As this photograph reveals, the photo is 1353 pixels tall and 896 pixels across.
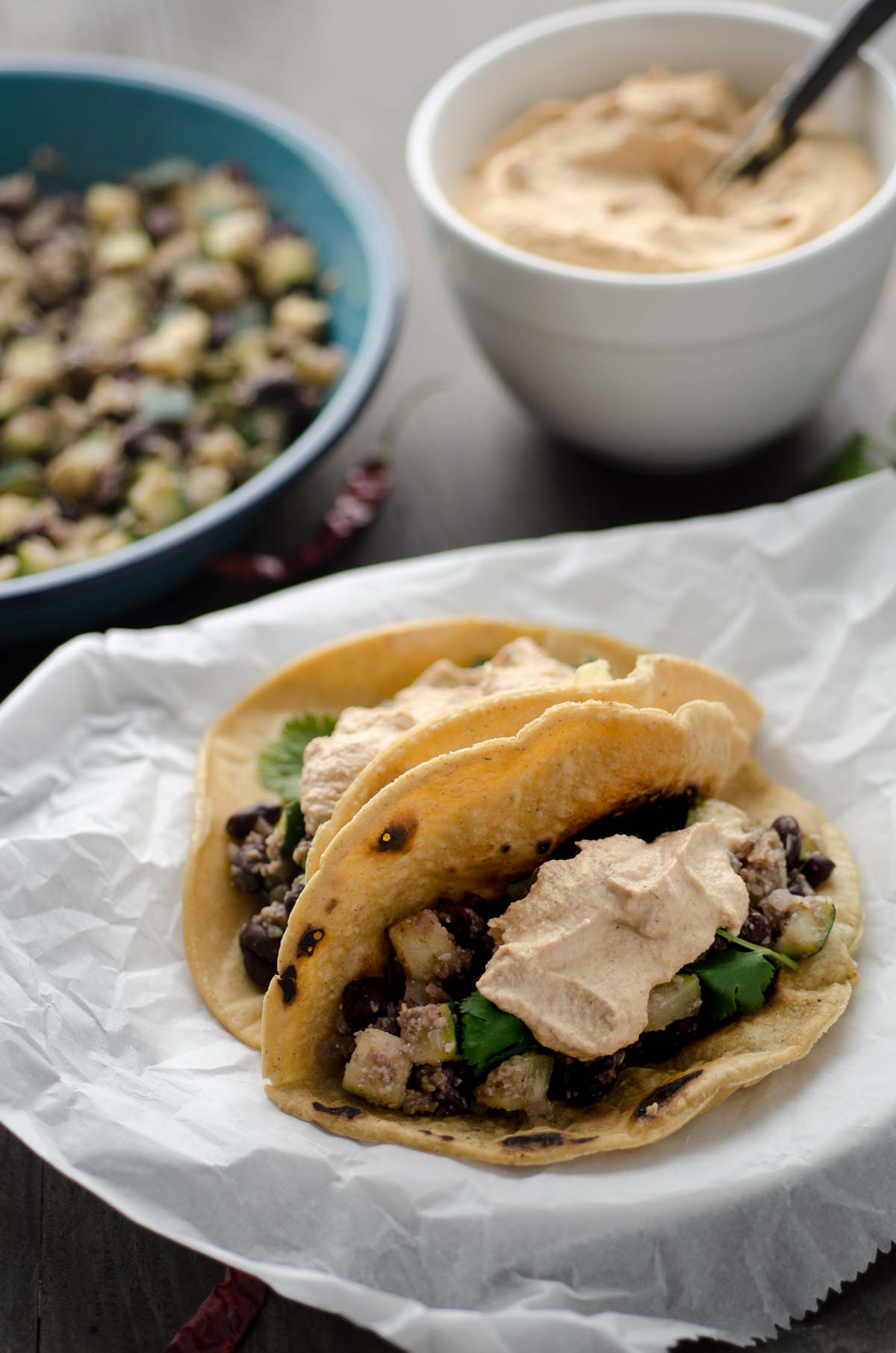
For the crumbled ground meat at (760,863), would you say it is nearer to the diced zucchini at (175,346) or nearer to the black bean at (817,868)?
the black bean at (817,868)

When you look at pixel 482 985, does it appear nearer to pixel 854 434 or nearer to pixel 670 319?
pixel 670 319

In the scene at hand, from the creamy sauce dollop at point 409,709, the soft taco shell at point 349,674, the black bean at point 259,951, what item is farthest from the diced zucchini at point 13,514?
the black bean at point 259,951

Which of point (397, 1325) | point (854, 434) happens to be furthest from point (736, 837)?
point (854, 434)

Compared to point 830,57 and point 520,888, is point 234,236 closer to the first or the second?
point 830,57

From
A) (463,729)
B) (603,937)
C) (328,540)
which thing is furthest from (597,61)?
(603,937)

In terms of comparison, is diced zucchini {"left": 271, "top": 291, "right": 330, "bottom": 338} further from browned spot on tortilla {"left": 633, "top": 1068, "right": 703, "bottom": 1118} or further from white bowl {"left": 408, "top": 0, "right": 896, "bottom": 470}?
browned spot on tortilla {"left": 633, "top": 1068, "right": 703, "bottom": 1118}
